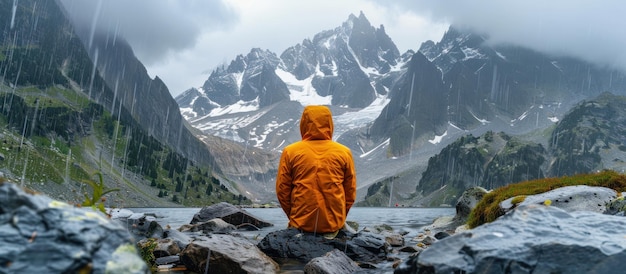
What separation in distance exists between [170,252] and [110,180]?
195 m

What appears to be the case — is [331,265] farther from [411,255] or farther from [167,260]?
[167,260]

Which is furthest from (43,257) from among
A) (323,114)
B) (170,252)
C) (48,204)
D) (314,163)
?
(170,252)

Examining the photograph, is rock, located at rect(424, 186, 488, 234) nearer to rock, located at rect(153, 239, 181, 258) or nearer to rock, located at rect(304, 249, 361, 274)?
rock, located at rect(153, 239, 181, 258)

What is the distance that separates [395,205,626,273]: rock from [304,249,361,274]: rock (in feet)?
13.0

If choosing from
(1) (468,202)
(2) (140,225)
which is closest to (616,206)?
(2) (140,225)

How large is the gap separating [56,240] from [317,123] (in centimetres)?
909

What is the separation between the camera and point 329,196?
11750 mm

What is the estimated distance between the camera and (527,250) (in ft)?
15.9

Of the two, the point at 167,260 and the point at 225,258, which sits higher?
the point at 225,258

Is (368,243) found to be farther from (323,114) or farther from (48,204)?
(48,204)

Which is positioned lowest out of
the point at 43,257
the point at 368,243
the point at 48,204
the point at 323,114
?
the point at 368,243

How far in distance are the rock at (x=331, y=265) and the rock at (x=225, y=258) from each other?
110 cm

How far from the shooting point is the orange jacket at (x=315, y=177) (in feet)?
38.3

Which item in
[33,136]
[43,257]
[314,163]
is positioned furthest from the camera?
[33,136]
